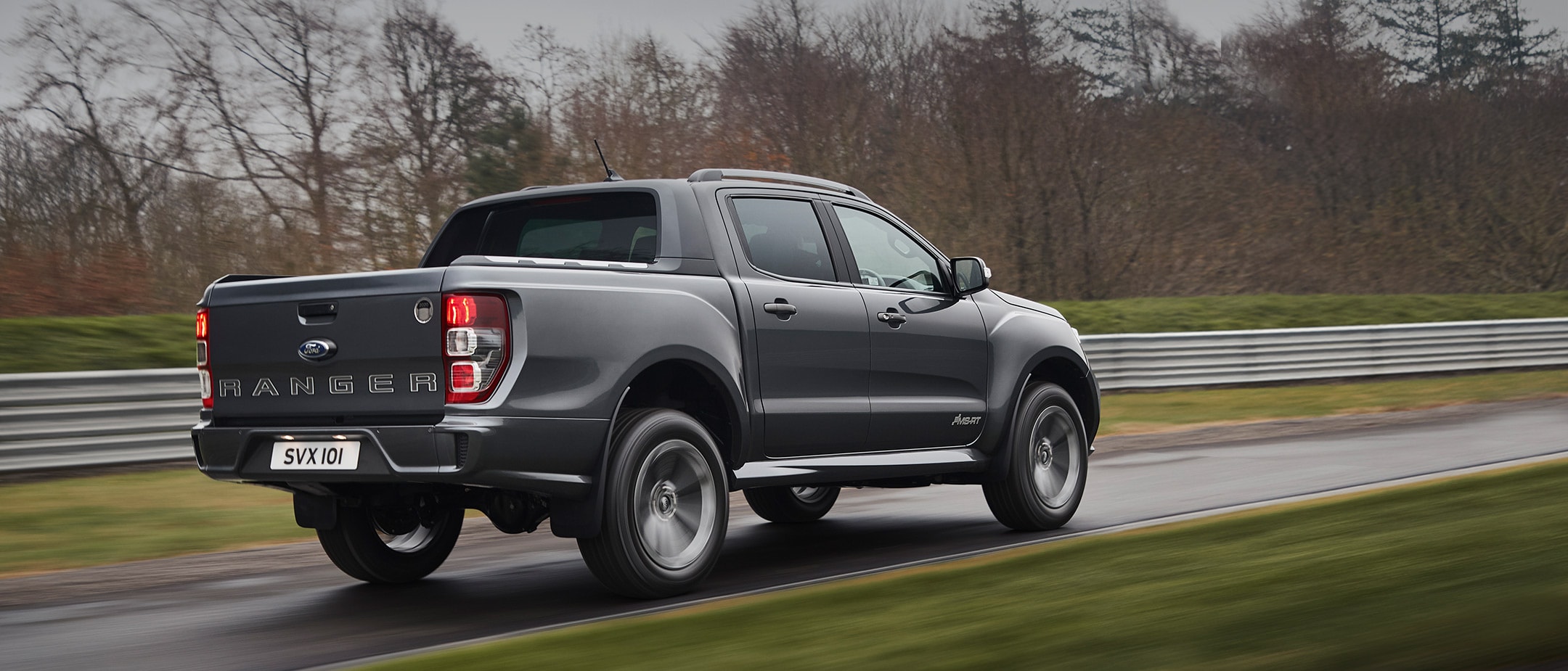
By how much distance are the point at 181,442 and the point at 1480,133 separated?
34399mm

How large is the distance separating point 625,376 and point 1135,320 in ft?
69.1

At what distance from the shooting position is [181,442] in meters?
12.7

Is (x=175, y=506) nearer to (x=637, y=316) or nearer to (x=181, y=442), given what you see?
(x=181, y=442)

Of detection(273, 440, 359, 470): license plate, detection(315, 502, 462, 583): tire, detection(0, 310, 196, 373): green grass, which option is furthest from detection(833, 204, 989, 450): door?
detection(0, 310, 196, 373): green grass

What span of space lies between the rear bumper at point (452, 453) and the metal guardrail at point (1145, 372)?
20.5ft

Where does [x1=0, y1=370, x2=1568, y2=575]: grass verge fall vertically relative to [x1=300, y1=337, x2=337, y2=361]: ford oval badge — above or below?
below

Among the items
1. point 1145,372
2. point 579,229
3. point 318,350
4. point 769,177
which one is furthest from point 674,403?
point 1145,372

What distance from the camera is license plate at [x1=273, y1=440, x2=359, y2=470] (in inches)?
232

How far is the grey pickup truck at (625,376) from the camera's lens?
5824 millimetres

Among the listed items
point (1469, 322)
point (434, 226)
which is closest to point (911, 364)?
point (434, 226)

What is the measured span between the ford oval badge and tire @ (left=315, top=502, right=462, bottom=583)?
1254 mm

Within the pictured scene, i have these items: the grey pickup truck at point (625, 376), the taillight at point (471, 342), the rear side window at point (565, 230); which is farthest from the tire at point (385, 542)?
the taillight at point (471, 342)

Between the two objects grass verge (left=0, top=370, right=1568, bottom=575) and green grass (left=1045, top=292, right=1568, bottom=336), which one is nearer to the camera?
grass verge (left=0, top=370, right=1568, bottom=575)

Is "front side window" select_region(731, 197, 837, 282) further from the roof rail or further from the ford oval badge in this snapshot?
the ford oval badge
